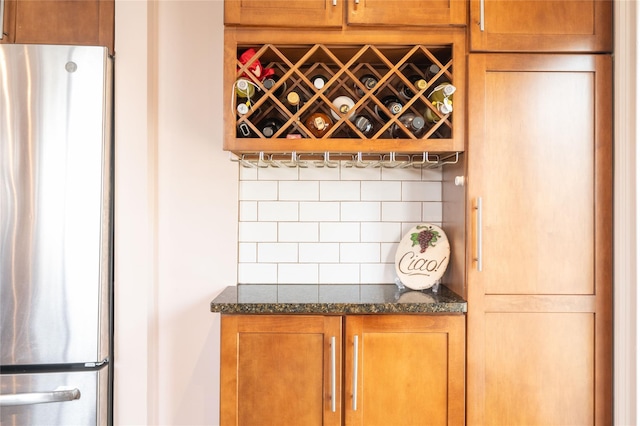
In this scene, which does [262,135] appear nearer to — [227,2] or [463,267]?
[227,2]

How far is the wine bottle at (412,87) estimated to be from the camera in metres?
1.51

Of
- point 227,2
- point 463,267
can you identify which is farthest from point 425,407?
point 227,2

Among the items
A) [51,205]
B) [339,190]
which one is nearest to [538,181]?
[339,190]

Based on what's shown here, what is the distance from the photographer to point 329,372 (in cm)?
139

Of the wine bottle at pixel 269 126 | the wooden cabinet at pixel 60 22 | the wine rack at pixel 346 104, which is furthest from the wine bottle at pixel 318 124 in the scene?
the wooden cabinet at pixel 60 22

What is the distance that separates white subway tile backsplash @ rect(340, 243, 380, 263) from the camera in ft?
5.98

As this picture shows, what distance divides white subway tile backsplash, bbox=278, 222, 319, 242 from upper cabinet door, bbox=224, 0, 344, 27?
0.78 meters

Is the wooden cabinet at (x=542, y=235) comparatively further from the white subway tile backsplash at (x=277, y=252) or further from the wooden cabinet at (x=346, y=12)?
the white subway tile backsplash at (x=277, y=252)

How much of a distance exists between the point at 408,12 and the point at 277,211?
0.91m

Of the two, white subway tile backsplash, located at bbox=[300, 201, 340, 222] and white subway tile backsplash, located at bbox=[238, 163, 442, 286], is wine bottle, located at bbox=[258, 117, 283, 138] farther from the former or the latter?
white subway tile backsplash, located at bbox=[300, 201, 340, 222]

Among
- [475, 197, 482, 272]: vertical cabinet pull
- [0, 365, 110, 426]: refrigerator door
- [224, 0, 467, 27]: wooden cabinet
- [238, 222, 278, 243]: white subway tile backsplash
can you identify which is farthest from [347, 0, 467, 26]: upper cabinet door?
[0, 365, 110, 426]: refrigerator door

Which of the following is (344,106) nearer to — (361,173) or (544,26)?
(361,173)

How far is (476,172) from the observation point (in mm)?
1462

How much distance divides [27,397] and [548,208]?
6.18ft
